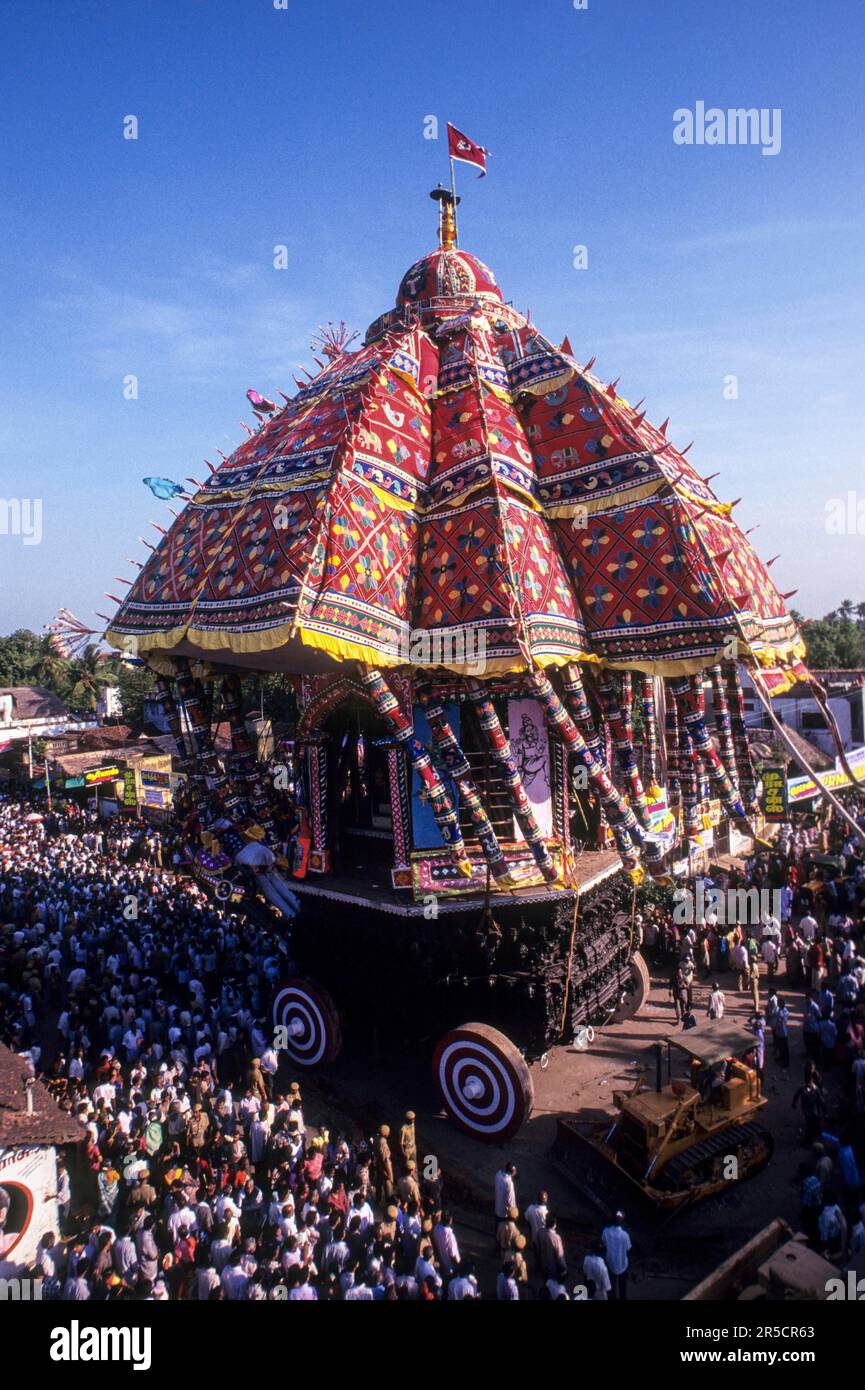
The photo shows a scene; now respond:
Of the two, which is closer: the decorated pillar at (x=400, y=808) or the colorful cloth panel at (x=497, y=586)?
the colorful cloth panel at (x=497, y=586)

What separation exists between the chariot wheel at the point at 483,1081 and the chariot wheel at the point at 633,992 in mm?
5254

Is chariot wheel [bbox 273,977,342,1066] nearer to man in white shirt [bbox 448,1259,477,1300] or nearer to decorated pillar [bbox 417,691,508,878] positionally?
decorated pillar [bbox 417,691,508,878]

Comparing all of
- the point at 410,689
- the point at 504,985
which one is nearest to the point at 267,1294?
the point at 504,985

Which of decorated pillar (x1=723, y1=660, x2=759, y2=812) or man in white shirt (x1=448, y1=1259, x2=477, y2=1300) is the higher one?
decorated pillar (x1=723, y1=660, x2=759, y2=812)

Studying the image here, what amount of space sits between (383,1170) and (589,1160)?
3.31 meters

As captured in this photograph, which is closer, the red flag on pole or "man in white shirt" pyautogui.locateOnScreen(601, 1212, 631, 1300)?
"man in white shirt" pyautogui.locateOnScreen(601, 1212, 631, 1300)

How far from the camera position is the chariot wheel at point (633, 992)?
16.9 metres

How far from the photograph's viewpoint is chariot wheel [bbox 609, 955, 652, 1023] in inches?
667

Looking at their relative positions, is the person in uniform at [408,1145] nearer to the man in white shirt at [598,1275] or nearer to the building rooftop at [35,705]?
the man in white shirt at [598,1275]

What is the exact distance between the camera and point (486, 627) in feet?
38.6

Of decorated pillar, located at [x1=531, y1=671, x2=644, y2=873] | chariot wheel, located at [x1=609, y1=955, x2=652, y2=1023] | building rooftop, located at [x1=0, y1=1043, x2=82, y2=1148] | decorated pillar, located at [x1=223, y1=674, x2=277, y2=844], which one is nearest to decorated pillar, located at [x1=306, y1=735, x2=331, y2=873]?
decorated pillar, located at [x1=223, y1=674, x2=277, y2=844]

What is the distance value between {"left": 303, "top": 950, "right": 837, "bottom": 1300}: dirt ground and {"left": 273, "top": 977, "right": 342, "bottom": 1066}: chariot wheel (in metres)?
0.61

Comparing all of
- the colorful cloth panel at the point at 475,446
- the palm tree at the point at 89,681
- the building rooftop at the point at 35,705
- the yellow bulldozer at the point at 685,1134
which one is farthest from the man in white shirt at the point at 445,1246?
the building rooftop at the point at 35,705

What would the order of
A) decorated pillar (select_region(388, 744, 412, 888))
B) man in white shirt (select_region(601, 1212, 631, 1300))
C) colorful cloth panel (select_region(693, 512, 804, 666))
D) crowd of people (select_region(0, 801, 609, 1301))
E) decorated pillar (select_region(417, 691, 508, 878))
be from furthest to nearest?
decorated pillar (select_region(388, 744, 412, 888))
colorful cloth panel (select_region(693, 512, 804, 666))
decorated pillar (select_region(417, 691, 508, 878))
man in white shirt (select_region(601, 1212, 631, 1300))
crowd of people (select_region(0, 801, 609, 1301))
